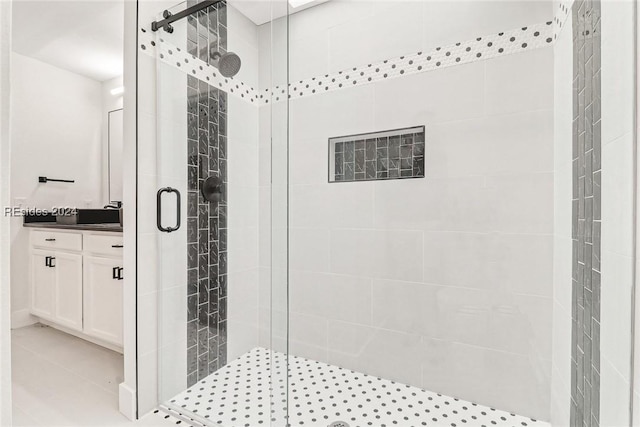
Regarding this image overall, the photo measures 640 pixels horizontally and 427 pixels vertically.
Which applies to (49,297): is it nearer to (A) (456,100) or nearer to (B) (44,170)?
(B) (44,170)

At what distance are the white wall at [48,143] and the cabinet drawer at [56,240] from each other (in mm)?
67

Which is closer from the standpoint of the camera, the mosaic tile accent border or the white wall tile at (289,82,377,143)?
the mosaic tile accent border

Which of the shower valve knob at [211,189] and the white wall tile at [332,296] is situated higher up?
the shower valve knob at [211,189]

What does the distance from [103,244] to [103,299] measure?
1.11 feet

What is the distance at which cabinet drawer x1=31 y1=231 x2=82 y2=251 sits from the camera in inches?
84.3

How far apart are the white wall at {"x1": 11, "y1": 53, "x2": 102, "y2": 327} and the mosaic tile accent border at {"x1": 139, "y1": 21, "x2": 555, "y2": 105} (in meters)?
1.18

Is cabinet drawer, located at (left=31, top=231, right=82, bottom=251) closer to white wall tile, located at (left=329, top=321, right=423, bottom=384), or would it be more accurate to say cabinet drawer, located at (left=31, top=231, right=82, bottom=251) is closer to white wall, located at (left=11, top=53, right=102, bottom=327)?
white wall, located at (left=11, top=53, right=102, bottom=327)

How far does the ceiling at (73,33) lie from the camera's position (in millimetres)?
1945

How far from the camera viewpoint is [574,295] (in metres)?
1.15

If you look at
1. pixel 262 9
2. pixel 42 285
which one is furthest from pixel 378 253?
pixel 42 285

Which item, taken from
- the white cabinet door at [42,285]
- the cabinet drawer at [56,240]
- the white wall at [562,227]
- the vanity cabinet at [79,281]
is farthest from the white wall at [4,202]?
the white cabinet door at [42,285]

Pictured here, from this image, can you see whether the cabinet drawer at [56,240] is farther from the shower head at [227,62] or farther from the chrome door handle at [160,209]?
the shower head at [227,62]
